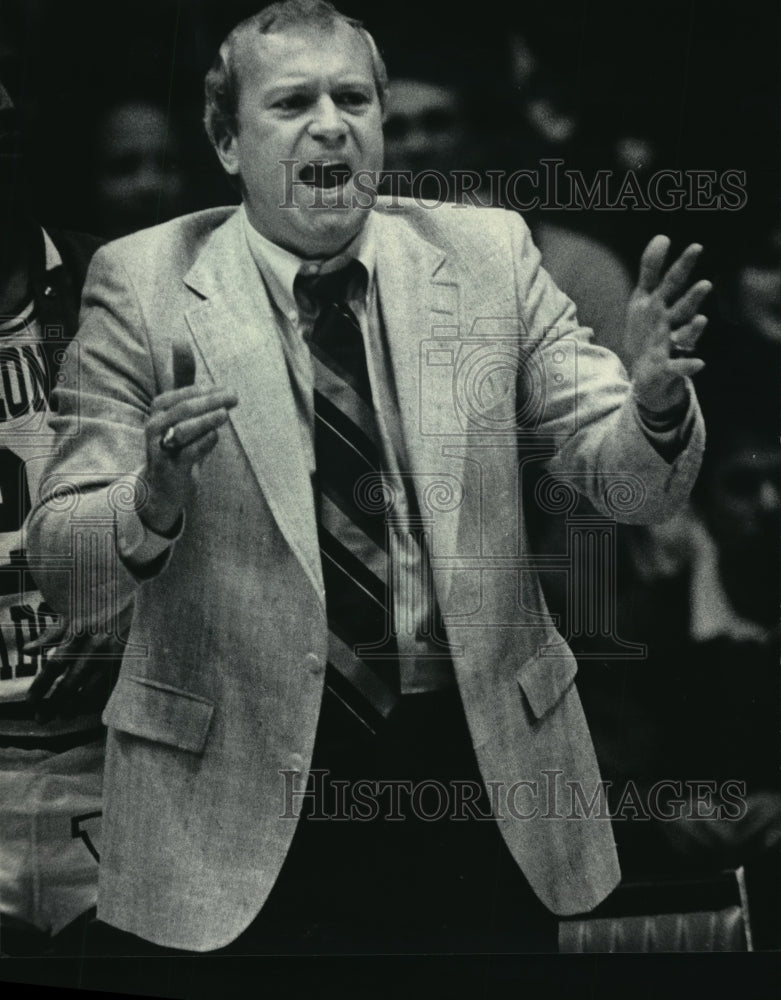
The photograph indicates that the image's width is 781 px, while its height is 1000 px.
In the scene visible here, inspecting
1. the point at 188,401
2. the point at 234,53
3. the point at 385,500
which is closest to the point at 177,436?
the point at 188,401

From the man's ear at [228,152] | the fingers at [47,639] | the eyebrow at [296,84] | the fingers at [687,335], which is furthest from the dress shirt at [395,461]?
the fingers at [47,639]

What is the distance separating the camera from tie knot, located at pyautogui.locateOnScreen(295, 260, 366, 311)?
14.1ft

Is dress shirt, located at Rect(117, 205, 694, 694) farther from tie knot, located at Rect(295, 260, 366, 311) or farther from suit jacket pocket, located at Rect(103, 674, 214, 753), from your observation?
suit jacket pocket, located at Rect(103, 674, 214, 753)

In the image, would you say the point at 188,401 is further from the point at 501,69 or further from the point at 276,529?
the point at 501,69

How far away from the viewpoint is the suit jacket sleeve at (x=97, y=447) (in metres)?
4.22

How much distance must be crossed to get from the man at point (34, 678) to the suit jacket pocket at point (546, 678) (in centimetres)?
128

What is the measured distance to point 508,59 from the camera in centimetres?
442

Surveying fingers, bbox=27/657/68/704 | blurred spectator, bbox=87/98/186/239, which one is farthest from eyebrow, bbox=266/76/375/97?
fingers, bbox=27/657/68/704

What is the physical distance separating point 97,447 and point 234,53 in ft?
4.12

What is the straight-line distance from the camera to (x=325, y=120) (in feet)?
13.9

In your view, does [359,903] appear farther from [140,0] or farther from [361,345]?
[140,0]

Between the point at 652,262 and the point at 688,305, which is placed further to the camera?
the point at 652,262

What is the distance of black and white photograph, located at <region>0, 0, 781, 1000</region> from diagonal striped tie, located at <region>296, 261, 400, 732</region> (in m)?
0.01

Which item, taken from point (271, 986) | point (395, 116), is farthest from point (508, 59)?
point (271, 986)
